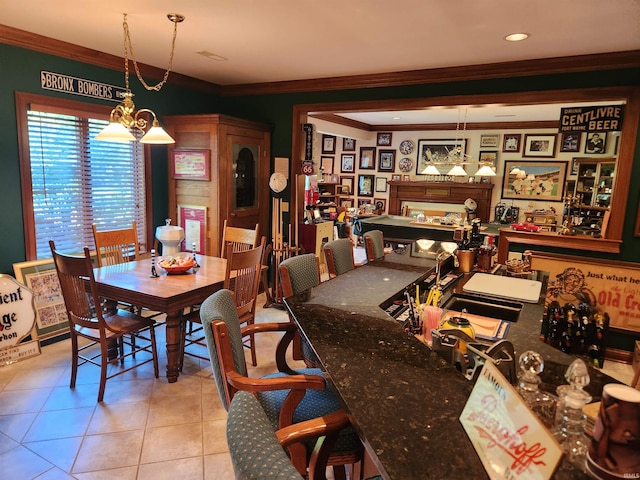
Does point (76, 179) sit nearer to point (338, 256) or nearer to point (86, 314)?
point (86, 314)

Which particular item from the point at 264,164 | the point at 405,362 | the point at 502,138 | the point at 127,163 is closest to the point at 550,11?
the point at 405,362

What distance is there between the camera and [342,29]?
298cm

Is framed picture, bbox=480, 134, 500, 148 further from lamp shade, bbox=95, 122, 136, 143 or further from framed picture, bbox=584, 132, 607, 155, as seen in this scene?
lamp shade, bbox=95, 122, 136, 143

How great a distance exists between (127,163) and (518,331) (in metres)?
4.00

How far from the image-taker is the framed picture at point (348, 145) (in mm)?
9945

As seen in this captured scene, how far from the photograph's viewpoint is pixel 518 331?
5.49ft

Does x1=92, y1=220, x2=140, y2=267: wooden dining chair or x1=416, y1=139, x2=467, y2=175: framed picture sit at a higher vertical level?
x1=416, y1=139, x2=467, y2=175: framed picture

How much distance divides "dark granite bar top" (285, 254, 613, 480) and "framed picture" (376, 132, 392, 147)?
796cm

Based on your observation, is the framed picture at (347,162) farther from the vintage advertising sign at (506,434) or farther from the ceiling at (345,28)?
the vintage advertising sign at (506,434)

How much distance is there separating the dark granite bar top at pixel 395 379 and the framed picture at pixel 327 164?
27.5 ft

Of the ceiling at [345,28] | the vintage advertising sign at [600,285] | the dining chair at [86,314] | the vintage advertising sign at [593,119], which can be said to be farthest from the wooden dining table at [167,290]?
the vintage advertising sign at [593,119]

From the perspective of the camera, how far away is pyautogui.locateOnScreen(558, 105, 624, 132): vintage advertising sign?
3.58m

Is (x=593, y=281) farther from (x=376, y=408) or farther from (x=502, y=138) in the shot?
(x=502, y=138)

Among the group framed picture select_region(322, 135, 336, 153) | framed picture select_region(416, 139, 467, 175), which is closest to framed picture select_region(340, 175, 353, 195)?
framed picture select_region(322, 135, 336, 153)
